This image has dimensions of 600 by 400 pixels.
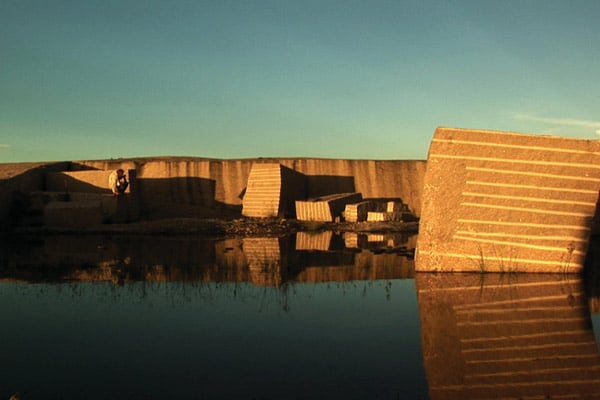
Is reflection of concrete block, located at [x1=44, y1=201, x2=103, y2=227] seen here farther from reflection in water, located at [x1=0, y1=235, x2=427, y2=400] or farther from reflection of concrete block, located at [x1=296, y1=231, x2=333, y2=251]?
reflection in water, located at [x1=0, y1=235, x2=427, y2=400]

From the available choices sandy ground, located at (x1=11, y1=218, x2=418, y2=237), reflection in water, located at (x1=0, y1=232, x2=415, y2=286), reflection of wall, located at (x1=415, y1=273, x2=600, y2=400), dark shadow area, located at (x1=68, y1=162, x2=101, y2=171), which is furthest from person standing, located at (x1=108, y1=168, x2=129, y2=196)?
reflection of wall, located at (x1=415, y1=273, x2=600, y2=400)

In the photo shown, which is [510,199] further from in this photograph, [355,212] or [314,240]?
[355,212]

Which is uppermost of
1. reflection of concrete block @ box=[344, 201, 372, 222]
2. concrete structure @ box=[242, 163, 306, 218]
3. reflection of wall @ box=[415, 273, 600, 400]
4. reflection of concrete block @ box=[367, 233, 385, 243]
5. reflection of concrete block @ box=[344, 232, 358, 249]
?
concrete structure @ box=[242, 163, 306, 218]

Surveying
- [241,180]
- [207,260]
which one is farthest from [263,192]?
[207,260]

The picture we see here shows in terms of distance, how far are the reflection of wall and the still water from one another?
2 cm

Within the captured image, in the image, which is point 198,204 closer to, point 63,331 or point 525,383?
point 63,331

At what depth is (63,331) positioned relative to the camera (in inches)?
215

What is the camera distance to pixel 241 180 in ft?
81.4

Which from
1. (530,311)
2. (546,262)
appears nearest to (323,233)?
(546,262)

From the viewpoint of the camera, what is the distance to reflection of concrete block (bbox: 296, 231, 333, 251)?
41.1 ft

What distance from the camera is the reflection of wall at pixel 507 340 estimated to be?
150 inches

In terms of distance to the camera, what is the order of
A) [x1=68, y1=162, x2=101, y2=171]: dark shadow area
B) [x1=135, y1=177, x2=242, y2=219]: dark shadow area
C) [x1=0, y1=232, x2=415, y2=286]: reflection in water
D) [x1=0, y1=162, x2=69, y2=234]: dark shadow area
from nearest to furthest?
[x1=0, y1=232, x2=415, y2=286]: reflection in water → [x1=0, y1=162, x2=69, y2=234]: dark shadow area → [x1=135, y1=177, x2=242, y2=219]: dark shadow area → [x1=68, y1=162, x2=101, y2=171]: dark shadow area

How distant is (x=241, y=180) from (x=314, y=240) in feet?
36.5

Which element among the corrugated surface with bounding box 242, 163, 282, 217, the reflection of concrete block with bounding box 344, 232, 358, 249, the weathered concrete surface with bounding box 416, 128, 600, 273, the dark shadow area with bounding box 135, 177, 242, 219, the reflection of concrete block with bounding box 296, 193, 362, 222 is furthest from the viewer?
the dark shadow area with bounding box 135, 177, 242, 219
